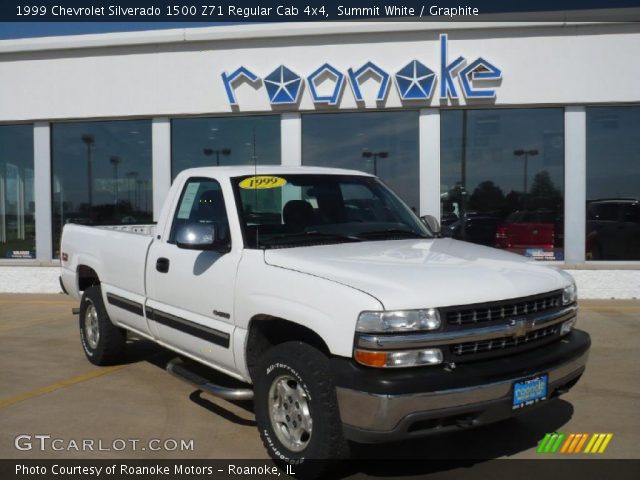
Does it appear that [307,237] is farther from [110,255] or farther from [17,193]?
[17,193]

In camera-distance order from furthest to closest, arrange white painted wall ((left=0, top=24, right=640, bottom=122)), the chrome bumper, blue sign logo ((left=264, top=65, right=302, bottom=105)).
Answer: blue sign logo ((left=264, top=65, right=302, bottom=105)) < white painted wall ((left=0, top=24, right=640, bottom=122)) < the chrome bumper

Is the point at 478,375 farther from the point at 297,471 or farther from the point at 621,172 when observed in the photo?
the point at 621,172

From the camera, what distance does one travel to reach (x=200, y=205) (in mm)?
5133

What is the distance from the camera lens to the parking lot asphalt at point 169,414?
4.26 m

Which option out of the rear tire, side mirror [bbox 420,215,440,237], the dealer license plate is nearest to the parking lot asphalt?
the rear tire

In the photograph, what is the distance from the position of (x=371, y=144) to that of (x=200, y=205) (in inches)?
285

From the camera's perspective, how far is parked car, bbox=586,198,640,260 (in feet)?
37.3

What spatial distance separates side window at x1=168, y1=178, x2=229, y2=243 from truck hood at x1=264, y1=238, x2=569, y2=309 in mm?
847

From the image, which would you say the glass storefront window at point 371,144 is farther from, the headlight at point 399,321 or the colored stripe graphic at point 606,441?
the headlight at point 399,321

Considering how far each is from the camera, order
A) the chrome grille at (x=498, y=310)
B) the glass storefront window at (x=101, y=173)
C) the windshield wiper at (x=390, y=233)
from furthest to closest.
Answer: the glass storefront window at (x=101, y=173) < the windshield wiper at (x=390, y=233) < the chrome grille at (x=498, y=310)

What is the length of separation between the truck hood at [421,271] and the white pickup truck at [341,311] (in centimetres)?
1

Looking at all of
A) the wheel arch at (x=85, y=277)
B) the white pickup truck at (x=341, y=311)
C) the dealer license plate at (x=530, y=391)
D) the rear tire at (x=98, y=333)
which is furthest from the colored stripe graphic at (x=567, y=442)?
the wheel arch at (x=85, y=277)

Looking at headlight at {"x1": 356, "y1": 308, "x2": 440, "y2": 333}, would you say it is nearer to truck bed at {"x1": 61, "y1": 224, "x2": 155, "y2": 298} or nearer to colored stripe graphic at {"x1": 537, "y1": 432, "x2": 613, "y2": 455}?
colored stripe graphic at {"x1": 537, "y1": 432, "x2": 613, "y2": 455}

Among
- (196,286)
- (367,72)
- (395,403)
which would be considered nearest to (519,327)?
(395,403)
